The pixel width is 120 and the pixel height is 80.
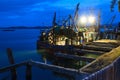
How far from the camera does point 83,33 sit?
33.9 metres

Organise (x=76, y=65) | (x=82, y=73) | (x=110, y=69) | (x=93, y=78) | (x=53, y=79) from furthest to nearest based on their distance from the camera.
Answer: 1. (x=76, y=65)
2. (x=53, y=79)
3. (x=82, y=73)
4. (x=110, y=69)
5. (x=93, y=78)

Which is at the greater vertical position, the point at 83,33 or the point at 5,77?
the point at 83,33

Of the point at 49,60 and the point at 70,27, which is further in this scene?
the point at 70,27

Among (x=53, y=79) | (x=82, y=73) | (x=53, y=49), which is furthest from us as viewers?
(x=53, y=49)

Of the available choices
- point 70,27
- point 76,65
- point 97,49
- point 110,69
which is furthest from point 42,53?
point 110,69

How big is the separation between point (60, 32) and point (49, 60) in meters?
5.51

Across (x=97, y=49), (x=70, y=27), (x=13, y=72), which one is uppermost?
(x=70, y=27)

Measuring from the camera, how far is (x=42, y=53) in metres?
34.1

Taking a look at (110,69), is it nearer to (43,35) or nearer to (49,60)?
(49,60)

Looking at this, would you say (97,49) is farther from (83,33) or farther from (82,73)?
(83,33)

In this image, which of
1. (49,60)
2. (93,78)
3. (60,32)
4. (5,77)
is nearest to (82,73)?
(93,78)

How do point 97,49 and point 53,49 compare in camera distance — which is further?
point 53,49

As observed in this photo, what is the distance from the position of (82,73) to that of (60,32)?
936 inches

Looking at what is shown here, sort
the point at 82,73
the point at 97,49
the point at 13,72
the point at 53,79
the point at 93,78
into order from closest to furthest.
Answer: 1. the point at 93,78
2. the point at 82,73
3. the point at 13,72
4. the point at 97,49
5. the point at 53,79
